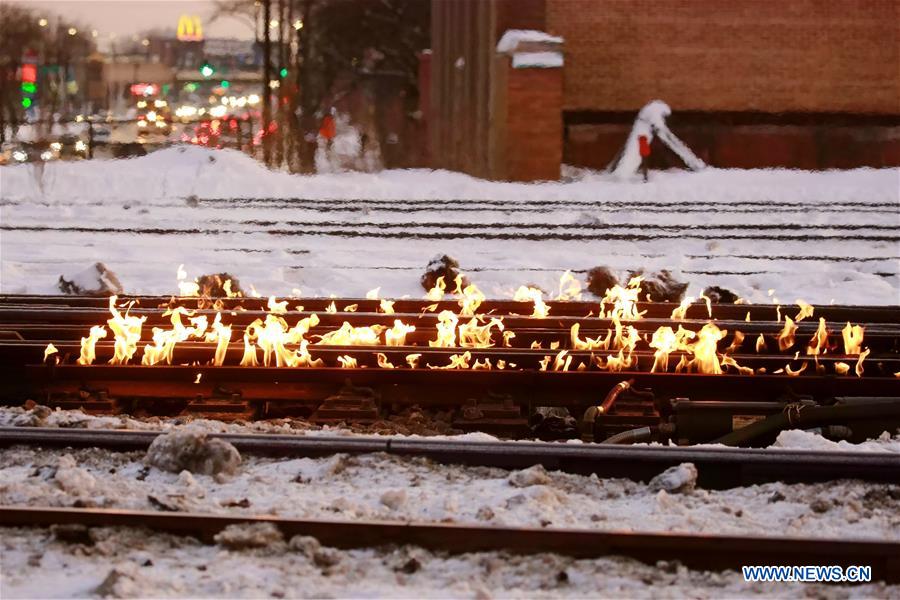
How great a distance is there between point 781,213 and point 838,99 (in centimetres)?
1158

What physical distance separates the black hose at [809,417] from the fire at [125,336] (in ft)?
13.4

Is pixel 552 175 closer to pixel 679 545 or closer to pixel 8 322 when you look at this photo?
pixel 8 322

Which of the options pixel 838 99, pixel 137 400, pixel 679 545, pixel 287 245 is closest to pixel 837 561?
pixel 679 545

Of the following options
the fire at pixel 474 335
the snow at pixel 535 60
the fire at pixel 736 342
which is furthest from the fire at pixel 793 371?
the snow at pixel 535 60

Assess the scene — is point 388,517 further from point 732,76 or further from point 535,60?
point 732,76

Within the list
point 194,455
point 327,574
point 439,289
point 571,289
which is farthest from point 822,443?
point 571,289

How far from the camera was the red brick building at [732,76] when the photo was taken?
3186 centimetres

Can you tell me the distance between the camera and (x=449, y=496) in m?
6.48

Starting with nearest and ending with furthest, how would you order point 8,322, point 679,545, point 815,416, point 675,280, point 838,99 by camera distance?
point 679,545, point 815,416, point 8,322, point 675,280, point 838,99

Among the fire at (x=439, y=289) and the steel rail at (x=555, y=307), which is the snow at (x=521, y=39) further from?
the steel rail at (x=555, y=307)

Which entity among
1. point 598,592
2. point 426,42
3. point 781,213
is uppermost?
point 426,42

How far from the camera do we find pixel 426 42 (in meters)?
51.5

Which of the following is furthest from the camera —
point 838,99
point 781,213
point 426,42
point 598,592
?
point 426,42

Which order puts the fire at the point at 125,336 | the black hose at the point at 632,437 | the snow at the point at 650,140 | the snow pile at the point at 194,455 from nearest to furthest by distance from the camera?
→ the snow pile at the point at 194,455
the black hose at the point at 632,437
the fire at the point at 125,336
the snow at the point at 650,140
